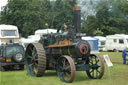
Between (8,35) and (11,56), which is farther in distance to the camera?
(8,35)

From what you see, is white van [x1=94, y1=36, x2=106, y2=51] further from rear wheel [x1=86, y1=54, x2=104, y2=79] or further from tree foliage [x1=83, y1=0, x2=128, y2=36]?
rear wheel [x1=86, y1=54, x2=104, y2=79]

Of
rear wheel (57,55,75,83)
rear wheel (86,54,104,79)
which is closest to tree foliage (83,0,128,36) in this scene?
rear wheel (86,54,104,79)

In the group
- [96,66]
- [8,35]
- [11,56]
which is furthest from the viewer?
[8,35]

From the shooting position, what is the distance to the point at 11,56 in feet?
46.0

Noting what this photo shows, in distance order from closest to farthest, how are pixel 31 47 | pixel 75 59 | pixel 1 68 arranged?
pixel 75 59 → pixel 31 47 → pixel 1 68

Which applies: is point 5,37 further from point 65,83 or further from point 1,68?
point 65,83

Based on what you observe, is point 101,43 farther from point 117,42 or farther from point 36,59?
point 36,59

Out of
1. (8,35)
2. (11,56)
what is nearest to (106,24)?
(8,35)

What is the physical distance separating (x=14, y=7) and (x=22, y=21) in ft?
7.77

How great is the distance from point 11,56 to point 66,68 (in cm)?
488

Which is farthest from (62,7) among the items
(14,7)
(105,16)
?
(14,7)

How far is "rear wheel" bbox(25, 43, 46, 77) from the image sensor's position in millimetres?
11188

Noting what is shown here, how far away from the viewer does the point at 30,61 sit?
41.9 ft

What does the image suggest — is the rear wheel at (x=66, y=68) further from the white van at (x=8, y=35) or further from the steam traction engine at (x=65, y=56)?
the white van at (x=8, y=35)
